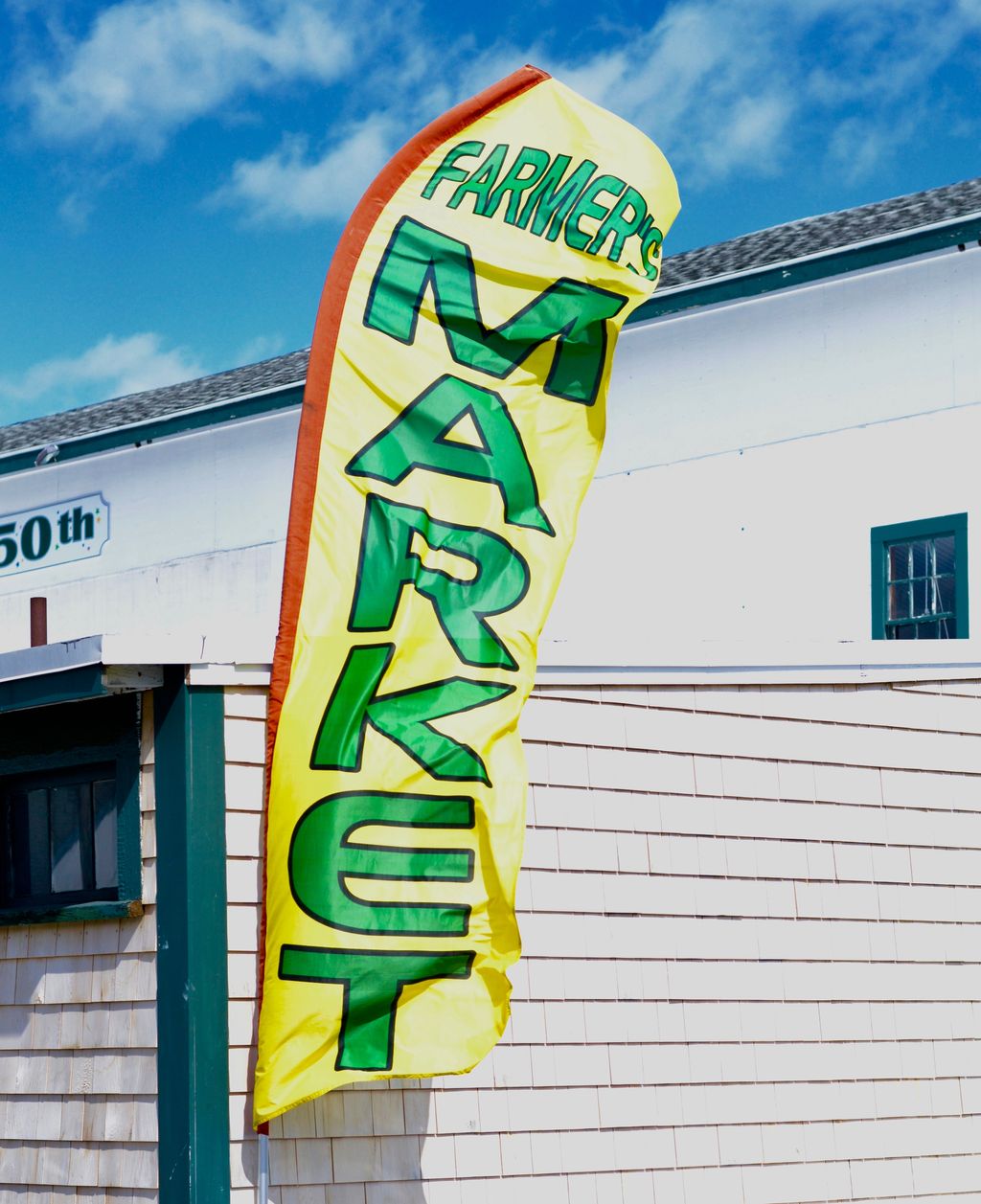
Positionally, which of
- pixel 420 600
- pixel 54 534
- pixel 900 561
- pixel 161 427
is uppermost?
pixel 161 427

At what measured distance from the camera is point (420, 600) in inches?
241

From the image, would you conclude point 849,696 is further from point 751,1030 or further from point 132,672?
point 132,672

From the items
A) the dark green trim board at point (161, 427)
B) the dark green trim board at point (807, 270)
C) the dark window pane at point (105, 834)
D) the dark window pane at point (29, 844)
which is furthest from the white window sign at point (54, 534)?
the dark window pane at point (105, 834)

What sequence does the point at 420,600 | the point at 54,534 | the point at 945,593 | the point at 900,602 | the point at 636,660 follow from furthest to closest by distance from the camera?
the point at 54,534 < the point at 900,602 < the point at 945,593 < the point at 636,660 < the point at 420,600

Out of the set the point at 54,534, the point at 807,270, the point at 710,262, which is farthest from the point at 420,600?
the point at 54,534

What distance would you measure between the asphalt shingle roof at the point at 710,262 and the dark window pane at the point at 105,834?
24.2 feet

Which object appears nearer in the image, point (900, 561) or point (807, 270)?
point (900, 561)

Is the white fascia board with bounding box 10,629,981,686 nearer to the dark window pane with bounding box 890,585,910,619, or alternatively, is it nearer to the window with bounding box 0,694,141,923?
the window with bounding box 0,694,141,923

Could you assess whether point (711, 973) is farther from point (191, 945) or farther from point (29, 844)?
point (29, 844)

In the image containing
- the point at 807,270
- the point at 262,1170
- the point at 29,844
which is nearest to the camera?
the point at 262,1170

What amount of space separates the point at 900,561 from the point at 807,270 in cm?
234

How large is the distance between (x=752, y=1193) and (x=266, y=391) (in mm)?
9777

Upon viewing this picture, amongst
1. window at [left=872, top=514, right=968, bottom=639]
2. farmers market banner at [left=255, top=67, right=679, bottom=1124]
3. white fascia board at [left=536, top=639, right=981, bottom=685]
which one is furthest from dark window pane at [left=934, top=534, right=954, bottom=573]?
farmers market banner at [left=255, top=67, right=679, bottom=1124]

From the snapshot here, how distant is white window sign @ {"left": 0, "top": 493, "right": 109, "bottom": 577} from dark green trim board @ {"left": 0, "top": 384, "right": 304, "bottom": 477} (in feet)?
1.67
